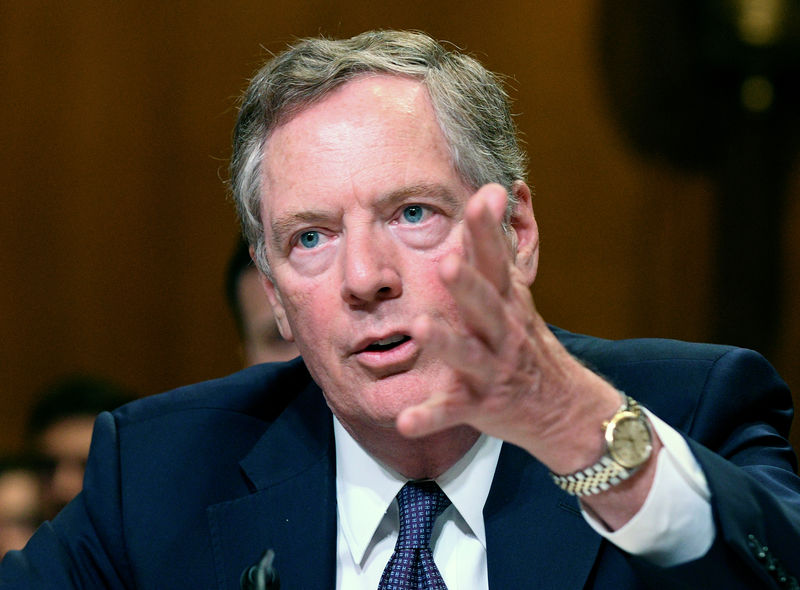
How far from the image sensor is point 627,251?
156 inches

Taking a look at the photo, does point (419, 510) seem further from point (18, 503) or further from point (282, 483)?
point (18, 503)

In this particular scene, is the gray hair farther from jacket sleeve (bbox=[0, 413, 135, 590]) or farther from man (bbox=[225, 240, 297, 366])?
man (bbox=[225, 240, 297, 366])

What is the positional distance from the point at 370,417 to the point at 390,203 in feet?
1.17

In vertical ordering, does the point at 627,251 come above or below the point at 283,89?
below

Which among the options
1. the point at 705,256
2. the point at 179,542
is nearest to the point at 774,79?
the point at 705,256

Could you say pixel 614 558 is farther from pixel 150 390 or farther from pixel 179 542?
pixel 150 390

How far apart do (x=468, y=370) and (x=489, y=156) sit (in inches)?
29.9

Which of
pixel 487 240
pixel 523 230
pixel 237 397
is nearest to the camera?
pixel 487 240

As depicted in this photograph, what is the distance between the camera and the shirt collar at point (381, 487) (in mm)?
1905

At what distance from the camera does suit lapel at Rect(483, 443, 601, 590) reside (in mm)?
1773

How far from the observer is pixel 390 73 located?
197cm

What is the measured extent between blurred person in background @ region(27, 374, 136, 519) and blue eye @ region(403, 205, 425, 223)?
1.82m

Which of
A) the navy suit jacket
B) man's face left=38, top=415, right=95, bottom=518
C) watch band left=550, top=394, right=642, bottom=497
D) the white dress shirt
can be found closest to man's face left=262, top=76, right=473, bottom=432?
the white dress shirt

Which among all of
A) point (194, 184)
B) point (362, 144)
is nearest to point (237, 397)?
point (362, 144)
